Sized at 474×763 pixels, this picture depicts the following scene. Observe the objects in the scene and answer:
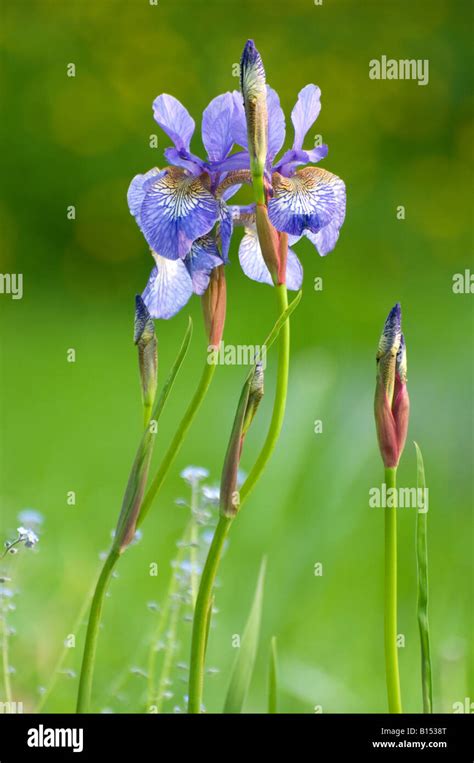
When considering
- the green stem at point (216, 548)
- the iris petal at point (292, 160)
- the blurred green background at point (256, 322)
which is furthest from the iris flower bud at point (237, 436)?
the blurred green background at point (256, 322)

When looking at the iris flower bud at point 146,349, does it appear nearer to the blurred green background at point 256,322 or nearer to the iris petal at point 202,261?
the iris petal at point 202,261

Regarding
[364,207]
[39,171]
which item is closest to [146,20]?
[39,171]

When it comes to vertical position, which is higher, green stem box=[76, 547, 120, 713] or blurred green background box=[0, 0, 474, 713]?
blurred green background box=[0, 0, 474, 713]

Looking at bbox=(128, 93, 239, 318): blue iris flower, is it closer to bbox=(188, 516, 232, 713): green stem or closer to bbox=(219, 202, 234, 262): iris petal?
bbox=(219, 202, 234, 262): iris petal

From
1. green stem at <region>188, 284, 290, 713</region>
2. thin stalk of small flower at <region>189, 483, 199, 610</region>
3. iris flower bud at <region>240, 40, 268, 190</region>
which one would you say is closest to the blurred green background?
thin stalk of small flower at <region>189, 483, 199, 610</region>

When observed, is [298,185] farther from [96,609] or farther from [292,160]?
[96,609]
